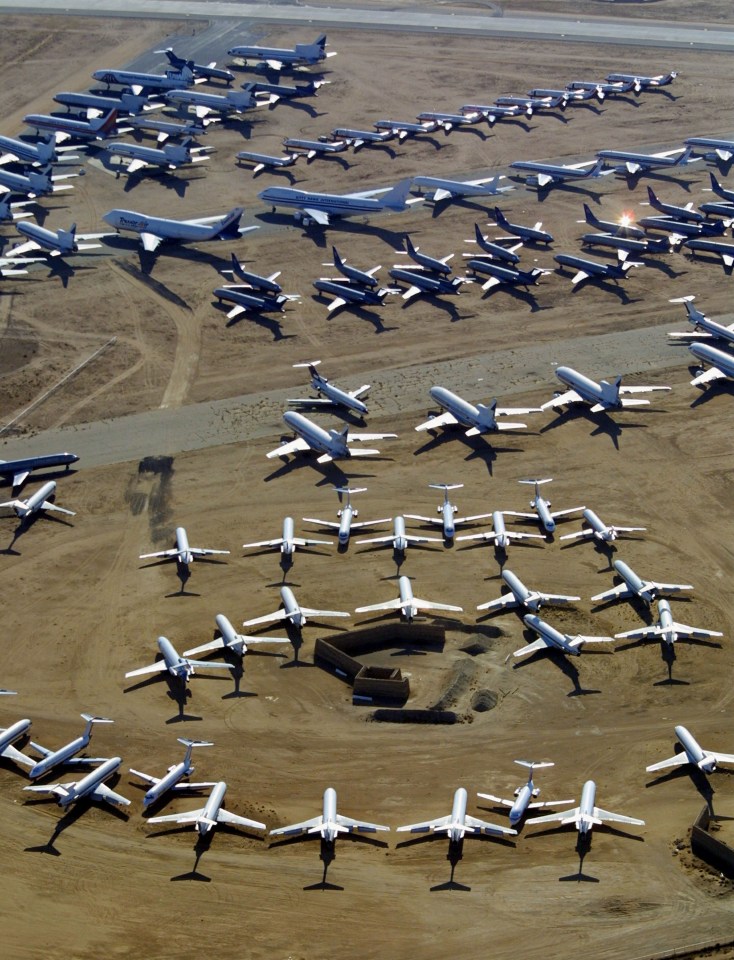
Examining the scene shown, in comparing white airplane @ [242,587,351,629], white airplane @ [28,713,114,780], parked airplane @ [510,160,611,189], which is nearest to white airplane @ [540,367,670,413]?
white airplane @ [242,587,351,629]

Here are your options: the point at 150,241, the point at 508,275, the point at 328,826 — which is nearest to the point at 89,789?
the point at 328,826

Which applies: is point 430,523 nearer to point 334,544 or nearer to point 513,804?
point 334,544

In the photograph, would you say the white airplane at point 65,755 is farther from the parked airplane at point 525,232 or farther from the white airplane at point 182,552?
the parked airplane at point 525,232

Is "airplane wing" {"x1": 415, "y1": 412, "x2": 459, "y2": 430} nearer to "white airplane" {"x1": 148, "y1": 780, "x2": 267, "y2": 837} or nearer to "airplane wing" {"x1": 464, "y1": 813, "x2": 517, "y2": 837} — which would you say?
"airplane wing" {"x1": 464, "y1": 813, "x2": 517, "y2": 837}

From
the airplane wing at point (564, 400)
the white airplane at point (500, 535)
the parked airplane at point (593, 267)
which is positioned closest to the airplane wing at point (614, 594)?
the white airplane at point (500, 535)

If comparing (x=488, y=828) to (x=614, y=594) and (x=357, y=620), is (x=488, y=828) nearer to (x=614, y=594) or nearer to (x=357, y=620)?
(x=357, y=620)
